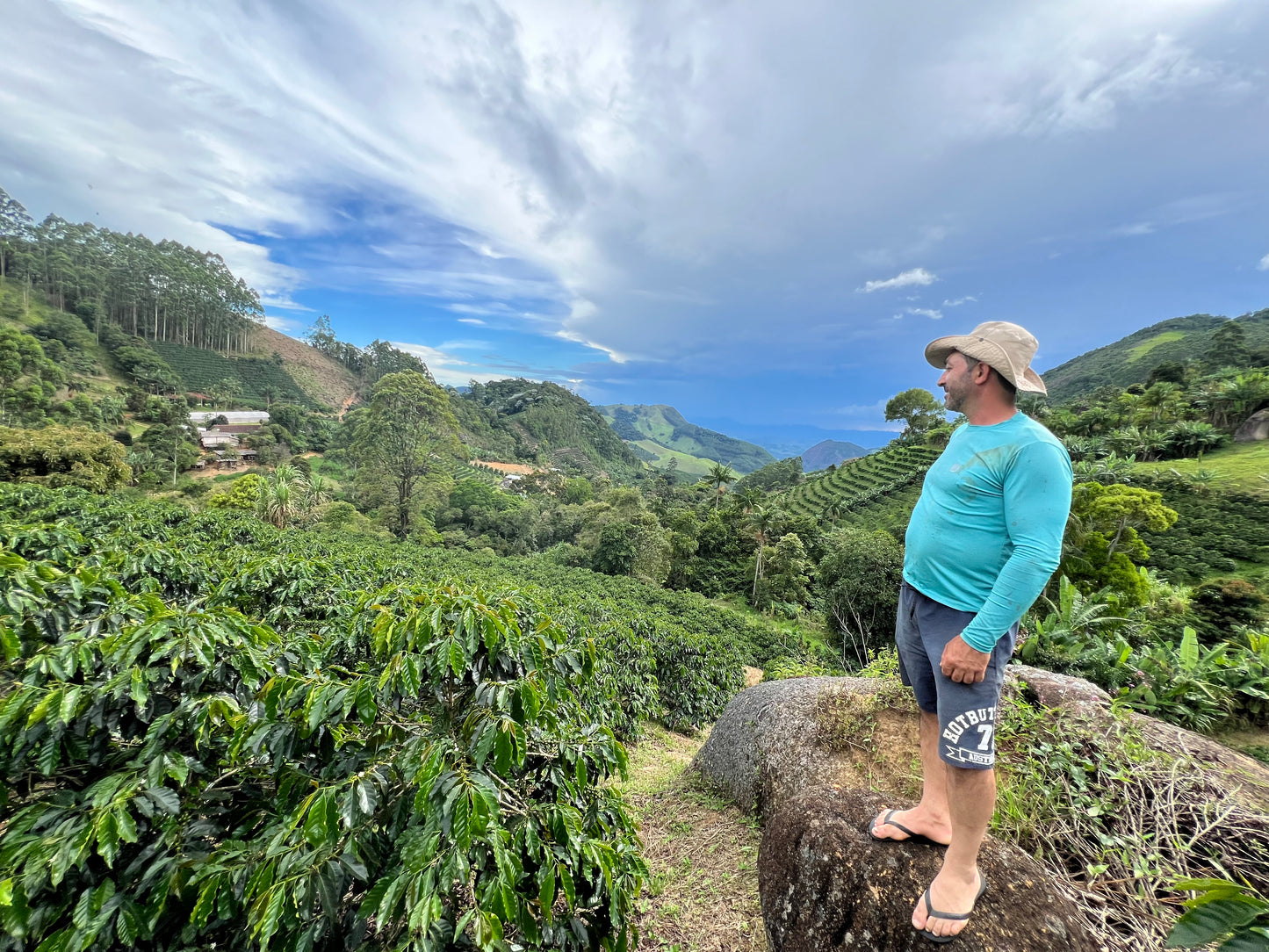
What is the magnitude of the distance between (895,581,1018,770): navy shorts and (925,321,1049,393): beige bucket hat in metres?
0.95

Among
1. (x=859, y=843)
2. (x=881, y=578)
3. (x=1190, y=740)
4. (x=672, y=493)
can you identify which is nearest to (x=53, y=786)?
(x=859, y=843)

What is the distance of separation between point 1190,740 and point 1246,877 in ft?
3.27

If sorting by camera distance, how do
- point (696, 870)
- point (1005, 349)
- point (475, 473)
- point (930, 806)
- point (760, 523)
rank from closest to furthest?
point (1005, 349), point (930, 806), point (696, 870), point (760, 523), point (475, 473)

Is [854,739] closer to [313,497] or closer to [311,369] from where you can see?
[313,497]

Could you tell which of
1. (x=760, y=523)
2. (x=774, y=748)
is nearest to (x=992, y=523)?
(x=774, y=748)

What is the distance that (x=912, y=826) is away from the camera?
85.4 inches

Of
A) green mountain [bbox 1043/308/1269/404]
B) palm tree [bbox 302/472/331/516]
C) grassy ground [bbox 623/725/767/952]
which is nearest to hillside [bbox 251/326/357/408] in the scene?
palm tree [bbox 302/472/331/516]

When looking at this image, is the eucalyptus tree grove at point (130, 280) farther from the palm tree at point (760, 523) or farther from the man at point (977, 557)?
the man at point (977, 557)

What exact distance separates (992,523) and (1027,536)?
0.48 ft

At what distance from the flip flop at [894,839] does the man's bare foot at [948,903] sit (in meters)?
0.29

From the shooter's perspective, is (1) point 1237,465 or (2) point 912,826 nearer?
(2) point 912,826

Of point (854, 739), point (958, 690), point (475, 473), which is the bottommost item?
point (475, 473)

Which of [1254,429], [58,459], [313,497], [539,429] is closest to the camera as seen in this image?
[58,459]

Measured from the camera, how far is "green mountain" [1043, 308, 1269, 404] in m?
61.6
